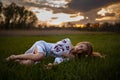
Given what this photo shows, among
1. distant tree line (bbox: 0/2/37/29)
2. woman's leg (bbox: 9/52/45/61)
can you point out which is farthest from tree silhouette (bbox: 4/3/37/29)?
woman's leg (bbox: 9/52/45/61)

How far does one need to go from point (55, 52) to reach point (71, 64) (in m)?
0.25

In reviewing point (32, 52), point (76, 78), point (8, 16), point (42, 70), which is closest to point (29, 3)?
point (8, 16)

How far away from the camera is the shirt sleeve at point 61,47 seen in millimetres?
3109

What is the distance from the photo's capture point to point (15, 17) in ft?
10.5

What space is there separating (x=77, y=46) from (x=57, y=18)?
0.33 meters

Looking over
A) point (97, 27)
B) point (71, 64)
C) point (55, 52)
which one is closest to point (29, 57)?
point (55, 52)

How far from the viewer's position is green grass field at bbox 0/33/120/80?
2715 millimetres

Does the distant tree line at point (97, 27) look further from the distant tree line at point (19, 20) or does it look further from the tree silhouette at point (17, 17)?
the tree silhouette at point (17, 17)

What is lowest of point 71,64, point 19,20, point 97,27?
point 71,64

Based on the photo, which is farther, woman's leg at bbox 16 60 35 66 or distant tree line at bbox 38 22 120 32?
distant tree line at bbox 38 22 120 32

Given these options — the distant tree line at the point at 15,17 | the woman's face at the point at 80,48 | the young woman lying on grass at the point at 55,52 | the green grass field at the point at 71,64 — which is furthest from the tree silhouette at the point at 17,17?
the woman's face at the point at 80,48

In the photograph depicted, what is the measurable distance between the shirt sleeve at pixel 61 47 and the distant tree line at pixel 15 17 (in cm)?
31

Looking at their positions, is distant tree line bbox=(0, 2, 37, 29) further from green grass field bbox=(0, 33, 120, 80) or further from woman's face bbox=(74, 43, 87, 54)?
woman's face bbox=(74, 43, 87, 54)

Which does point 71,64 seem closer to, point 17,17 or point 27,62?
point 27,62
